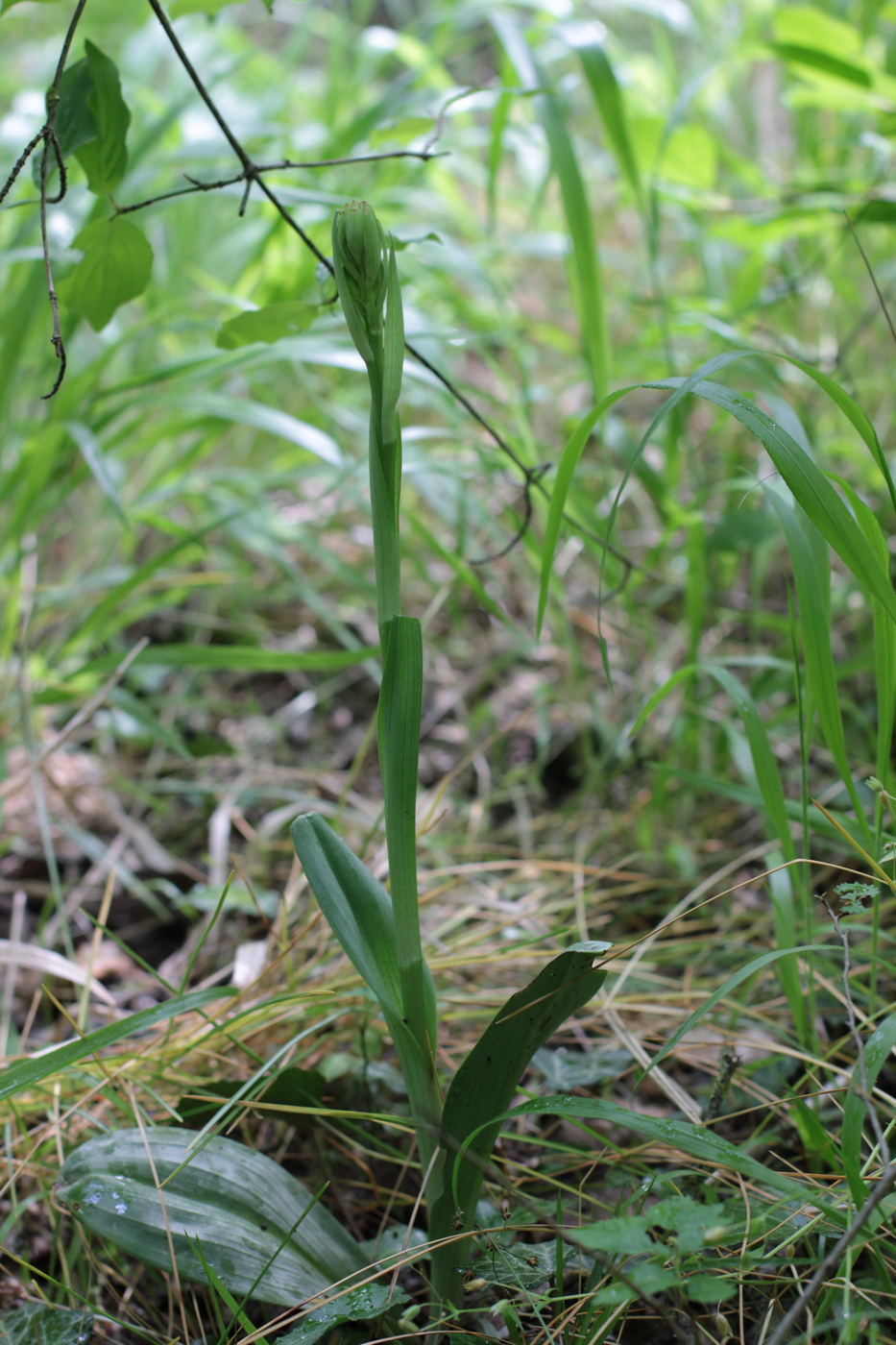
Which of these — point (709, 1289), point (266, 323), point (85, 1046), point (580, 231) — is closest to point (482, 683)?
point (580, 231)

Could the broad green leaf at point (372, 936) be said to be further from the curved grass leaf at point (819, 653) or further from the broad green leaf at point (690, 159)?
the broad green leaf at point (690, 159)

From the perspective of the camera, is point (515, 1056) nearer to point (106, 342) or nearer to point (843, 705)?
point (843, 705)

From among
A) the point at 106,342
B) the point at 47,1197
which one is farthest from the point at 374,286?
the point at 106,342

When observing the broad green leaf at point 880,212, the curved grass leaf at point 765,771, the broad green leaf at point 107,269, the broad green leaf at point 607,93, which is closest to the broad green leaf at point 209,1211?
the curved grass leaf at point 765,771

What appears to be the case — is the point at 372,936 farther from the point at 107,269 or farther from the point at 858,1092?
the point at 107,269

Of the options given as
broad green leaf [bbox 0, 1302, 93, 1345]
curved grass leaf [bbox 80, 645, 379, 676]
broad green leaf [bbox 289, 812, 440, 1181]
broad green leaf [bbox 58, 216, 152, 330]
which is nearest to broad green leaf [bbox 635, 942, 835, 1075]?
broad green leaf [bbox 289, 812, 440, 1181]

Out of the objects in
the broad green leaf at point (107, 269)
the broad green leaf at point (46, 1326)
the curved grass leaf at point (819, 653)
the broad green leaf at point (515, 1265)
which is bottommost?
the broad green leaf at point (46, 1326)
